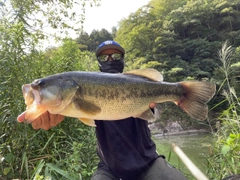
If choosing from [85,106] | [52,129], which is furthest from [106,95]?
[52,129]

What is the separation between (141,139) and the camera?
2.48m

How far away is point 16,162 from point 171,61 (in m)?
26.8

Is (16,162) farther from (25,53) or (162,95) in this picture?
(162,95)

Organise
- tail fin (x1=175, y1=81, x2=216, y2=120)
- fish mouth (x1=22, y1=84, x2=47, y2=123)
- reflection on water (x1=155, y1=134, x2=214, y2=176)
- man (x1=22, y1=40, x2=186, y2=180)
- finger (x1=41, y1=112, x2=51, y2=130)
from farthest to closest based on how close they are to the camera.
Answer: reflection on water (x1=155, y1=134, x2=214, y2=176) → man (x1=22, y1=40, x2=186, y2=180) → finger (x1=41, y1=112, x2=51, y2=130) → tail fin (x1=175, y1=81, x2=216, y2=120) → fish mouth (x1=22, y1=84, x2=47, y2=123)

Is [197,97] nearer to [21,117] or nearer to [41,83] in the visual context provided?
[41,83]

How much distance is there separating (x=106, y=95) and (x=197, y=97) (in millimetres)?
790

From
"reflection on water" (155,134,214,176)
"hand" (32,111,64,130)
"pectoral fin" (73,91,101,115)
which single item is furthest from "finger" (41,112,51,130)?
"reflection on water" (155,134,214,176)

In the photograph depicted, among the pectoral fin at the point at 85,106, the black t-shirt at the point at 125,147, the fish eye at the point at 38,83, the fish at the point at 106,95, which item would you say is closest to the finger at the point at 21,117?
the fish at the point at 106,95

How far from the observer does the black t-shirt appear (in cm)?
237

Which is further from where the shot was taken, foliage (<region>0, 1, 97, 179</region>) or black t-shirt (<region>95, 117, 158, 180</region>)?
foliage (<region>0, 1, 97, 179</region>)

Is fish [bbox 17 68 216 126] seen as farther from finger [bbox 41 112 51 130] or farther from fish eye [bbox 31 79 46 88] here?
finger [bbox 41 112 51 130]

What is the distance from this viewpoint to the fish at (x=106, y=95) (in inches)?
70.5

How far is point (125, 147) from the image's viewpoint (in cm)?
244

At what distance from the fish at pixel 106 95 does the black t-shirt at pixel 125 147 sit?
1.63 feet
